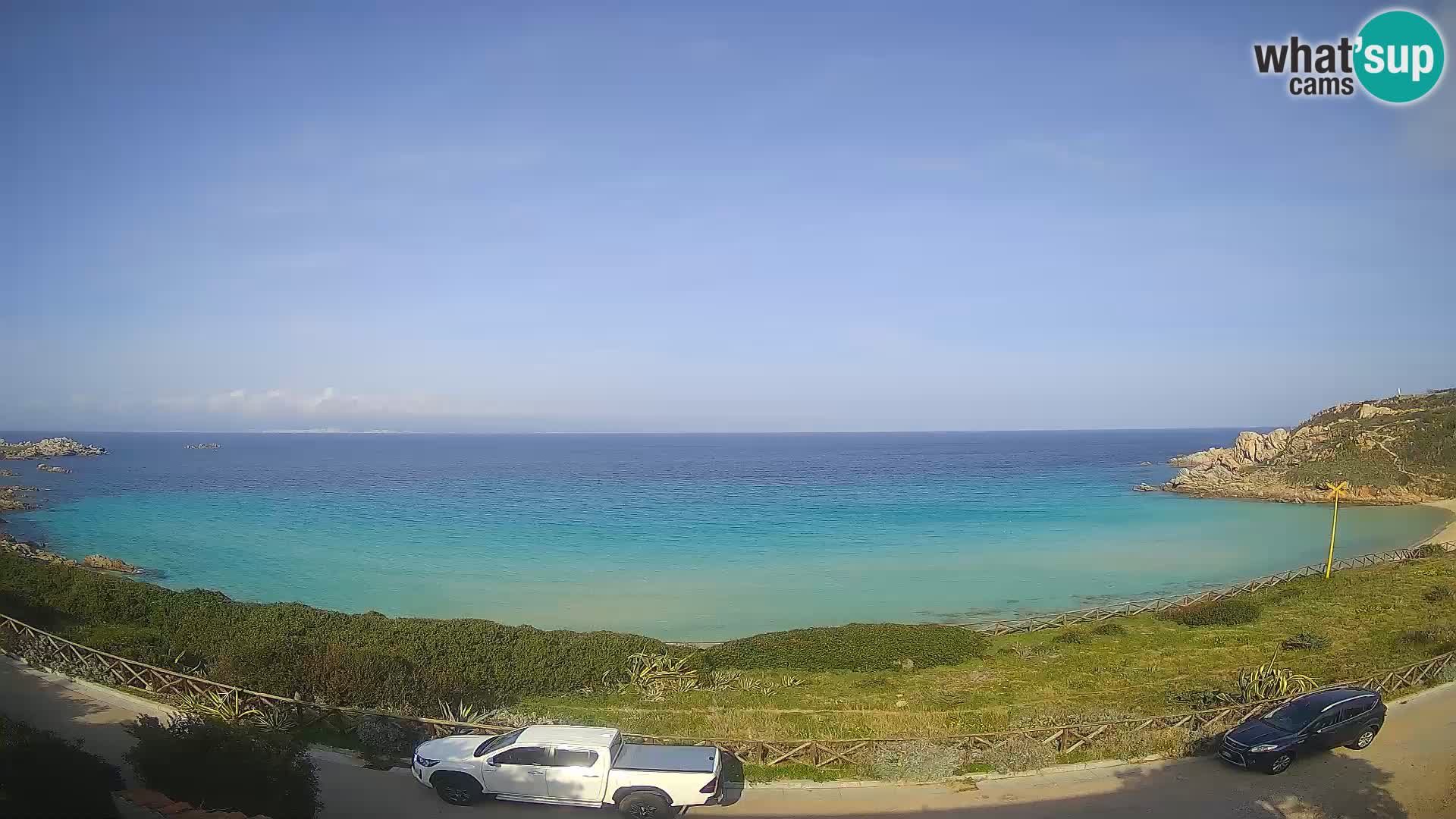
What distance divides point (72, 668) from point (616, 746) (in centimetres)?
1642

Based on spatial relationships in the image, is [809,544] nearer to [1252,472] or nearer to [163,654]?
[163,654]

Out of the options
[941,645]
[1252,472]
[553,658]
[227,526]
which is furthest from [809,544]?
[1252,472]

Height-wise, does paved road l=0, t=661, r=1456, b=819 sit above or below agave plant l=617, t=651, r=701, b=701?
above

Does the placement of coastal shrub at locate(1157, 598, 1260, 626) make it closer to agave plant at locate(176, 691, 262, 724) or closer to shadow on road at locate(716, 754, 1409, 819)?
shadow on road at locate(716, 754, 1409, 819)

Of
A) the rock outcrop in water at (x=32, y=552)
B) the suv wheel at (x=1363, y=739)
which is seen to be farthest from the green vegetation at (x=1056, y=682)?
the rock outcrop in water at (x=32, y=552)

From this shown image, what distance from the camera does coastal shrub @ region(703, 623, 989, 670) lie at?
2690 cm

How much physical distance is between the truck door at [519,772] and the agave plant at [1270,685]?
1637cm

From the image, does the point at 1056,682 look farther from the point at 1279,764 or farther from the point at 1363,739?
the point at 1279,764

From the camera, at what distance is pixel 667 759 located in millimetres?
13531

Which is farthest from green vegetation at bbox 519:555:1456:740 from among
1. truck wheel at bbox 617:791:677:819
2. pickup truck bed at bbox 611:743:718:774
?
truck wheel at bbox 617:791:677:819

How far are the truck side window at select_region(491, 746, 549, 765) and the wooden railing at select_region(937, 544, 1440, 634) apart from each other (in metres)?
24.0

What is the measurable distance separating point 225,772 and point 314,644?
947 cm

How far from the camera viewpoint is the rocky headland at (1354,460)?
271ft

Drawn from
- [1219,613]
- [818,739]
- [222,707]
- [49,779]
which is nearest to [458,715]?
[222,707]
